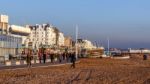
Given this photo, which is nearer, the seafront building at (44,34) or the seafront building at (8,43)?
the seafront building at (8,43)

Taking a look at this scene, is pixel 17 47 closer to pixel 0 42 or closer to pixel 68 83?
pixel 0 42

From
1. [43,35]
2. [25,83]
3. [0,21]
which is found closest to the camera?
[25,83]

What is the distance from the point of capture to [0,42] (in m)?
64.6

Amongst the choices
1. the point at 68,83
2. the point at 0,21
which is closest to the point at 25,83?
the point at 68,83

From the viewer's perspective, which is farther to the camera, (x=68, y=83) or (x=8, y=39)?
(x=8, y=39)

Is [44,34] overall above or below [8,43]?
above

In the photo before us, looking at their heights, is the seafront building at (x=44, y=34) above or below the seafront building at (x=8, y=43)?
above

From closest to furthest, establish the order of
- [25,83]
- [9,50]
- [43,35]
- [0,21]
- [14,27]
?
[25,83]
[9,50]
[0,21]
[14,27]
[43,35]

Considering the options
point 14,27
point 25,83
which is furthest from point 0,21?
point 25,83

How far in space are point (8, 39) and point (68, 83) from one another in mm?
43006

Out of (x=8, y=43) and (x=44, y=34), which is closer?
(x=8, y=43)

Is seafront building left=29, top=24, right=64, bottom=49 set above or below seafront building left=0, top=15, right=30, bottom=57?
above

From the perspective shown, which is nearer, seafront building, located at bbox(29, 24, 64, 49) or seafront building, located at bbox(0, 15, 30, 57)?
seafront building, located at bbox(0, 15, 30, 57)

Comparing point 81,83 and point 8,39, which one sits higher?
point 8,39
